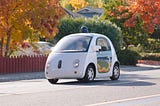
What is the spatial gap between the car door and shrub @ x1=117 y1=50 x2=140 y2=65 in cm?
1639

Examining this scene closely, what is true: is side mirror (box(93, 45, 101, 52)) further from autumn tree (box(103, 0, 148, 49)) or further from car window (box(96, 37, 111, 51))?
autumn tree (box(103, 0, 148, 49))

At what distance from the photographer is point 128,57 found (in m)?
37.7

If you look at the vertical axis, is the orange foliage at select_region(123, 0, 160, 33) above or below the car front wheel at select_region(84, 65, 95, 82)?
above

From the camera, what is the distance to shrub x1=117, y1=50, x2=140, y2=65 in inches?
1478

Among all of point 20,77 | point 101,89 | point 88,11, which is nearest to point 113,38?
point 20,77

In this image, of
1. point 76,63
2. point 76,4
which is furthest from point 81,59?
point 76,4

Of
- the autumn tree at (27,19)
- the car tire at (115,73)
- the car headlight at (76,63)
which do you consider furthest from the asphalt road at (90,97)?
the autumn tree at (27,19)

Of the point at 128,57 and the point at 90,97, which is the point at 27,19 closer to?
the point at 128,57

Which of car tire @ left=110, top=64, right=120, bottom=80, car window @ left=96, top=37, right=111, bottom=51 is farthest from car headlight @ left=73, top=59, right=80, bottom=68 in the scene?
car tire @ left=110, top=64, right=120, bottom=80

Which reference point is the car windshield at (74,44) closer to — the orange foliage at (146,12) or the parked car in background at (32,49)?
the parked car in background at (32,49)

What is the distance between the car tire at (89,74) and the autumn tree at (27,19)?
9.47 meters

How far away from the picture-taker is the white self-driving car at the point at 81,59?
64.0 feet

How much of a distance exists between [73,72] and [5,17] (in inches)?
414

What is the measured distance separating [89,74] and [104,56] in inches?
49.6
